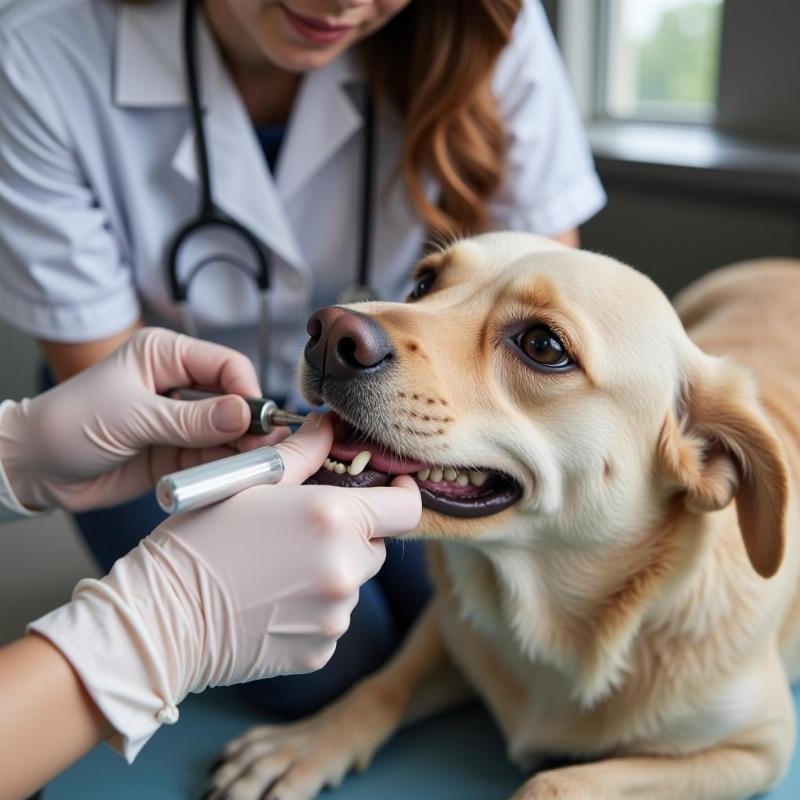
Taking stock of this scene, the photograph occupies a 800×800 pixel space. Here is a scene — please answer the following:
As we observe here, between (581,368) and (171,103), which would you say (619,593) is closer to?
(581,368)

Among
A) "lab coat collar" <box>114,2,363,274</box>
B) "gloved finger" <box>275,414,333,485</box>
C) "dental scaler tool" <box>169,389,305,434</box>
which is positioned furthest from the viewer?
"lab coat collar" <box>114,2,363,274</box>

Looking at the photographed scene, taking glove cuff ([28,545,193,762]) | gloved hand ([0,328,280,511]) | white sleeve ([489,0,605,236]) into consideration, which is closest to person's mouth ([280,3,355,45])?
white sleeve ([489,0,605,236])

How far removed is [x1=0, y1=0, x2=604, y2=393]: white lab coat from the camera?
4.63 feet

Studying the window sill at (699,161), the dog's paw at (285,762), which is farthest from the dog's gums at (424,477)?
the window sill at (699,161)

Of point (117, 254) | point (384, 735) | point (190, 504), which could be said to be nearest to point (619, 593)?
point (384, 735)

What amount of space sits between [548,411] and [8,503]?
695 millimetres

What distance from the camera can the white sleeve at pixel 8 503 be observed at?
3.79ft

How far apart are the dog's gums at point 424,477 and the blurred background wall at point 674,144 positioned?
0.93 metres

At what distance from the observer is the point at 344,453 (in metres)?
0.99

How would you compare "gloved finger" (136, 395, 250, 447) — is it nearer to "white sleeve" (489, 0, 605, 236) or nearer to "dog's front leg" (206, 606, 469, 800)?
"dog's front leg" (206, 606, 469, 800)

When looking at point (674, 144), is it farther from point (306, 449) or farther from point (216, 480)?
point (216, 480)

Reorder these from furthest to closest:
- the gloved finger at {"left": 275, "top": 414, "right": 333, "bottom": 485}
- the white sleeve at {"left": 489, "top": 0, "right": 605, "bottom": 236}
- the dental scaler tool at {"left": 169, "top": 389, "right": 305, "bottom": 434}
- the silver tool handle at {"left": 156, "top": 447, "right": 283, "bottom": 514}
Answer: the white sleeve at {"left": 489, "top": 0, "right": 605, "bottom": 236}
the dental scaler tool at {"left": 169, "top": 389, "right": 305, "bottom": 434}
the gloved finger at {"left": 275, "top": 414, "right": 333, "bottom": 485}
the silver tool handle at {"left": 156, "top": 447, "right": 283, "bottom": 514}

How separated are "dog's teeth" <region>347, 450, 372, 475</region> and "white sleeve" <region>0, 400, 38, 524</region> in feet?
1.56

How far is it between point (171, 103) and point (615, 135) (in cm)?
149
